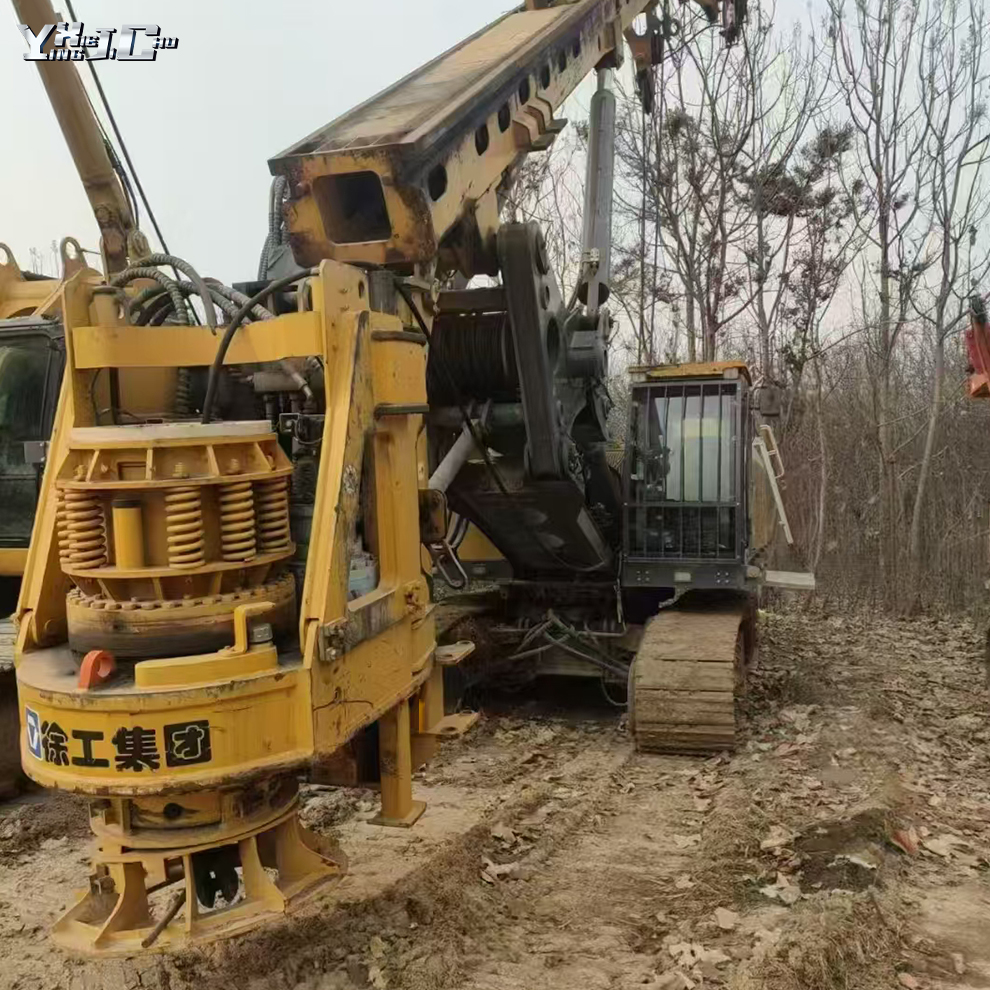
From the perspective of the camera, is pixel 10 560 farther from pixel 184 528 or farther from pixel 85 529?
pixel 184 528

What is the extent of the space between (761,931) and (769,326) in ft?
43.4

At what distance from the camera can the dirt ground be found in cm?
355

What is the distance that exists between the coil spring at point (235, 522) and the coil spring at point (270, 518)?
4.4 inches

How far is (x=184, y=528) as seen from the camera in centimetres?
282

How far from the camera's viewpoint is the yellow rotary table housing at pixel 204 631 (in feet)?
8.97

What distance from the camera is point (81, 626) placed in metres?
2.93

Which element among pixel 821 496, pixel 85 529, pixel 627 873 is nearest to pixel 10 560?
pixel 85 529

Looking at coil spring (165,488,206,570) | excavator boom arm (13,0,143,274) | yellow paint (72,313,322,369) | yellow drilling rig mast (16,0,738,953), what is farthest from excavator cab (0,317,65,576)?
coil spring (165,488,206,570)

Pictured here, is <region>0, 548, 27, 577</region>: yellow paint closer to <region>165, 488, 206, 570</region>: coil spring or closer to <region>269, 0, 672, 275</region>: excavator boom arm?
<region>269, 0, 672, 275</region>: excavator boom arm

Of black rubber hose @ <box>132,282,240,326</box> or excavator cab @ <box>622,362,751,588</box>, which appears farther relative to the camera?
excavator cab @ <box>622,362,751,588</box>

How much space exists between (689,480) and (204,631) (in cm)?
457

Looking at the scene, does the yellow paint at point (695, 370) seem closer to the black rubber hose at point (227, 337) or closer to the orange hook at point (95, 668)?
the black rubber hose at point (227, 337)

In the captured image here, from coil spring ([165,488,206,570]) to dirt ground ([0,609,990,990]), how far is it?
5.27 ft

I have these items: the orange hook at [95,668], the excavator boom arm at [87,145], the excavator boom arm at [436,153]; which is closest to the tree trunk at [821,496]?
the excavator boom arm at [87,145]
